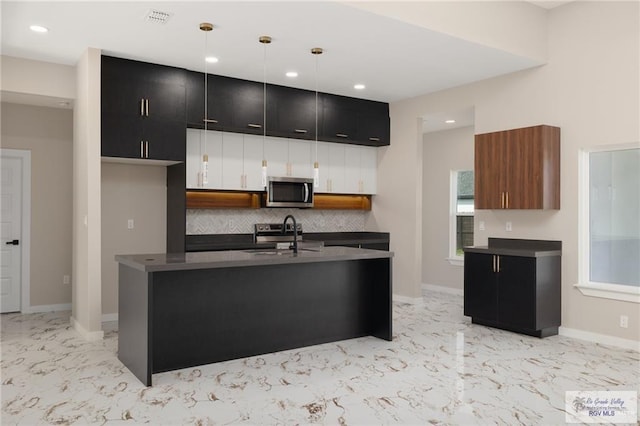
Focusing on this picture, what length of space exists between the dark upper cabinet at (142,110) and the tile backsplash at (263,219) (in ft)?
3.42

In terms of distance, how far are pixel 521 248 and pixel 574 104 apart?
1627 mm

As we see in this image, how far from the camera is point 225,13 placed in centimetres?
424

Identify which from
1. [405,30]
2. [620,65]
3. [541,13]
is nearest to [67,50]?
[405,30]

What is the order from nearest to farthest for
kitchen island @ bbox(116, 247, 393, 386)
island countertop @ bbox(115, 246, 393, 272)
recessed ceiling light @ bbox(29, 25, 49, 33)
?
island countertop @ bbox(115, 246, 393, 272) < kitchen island @ bbox(116, 247, 393, 386) < recessed ceiling light @ bbox(29, 25, 49, 33)

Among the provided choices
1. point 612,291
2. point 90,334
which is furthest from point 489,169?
point 90,334

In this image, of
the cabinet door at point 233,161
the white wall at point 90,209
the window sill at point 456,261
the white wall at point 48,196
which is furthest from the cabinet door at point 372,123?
the white wall at point 48,196

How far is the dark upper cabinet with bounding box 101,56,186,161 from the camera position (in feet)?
17.6

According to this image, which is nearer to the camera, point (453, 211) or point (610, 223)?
point (610, 223)

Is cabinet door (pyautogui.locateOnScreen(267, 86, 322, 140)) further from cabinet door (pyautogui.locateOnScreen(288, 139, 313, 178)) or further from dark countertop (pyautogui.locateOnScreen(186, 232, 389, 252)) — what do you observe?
dark countertop (pyautogui.locateOnScreen(186, 232, 389, 252))

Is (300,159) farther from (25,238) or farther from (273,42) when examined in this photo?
(25,238)

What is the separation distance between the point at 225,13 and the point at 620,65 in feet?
12.2

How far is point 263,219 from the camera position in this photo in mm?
7055

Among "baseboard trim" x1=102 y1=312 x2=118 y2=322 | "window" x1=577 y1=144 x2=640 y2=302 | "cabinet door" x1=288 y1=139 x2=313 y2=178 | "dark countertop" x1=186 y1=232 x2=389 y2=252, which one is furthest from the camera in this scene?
"cabinet door" x1=288 y1=139 x2=313 y2=178
